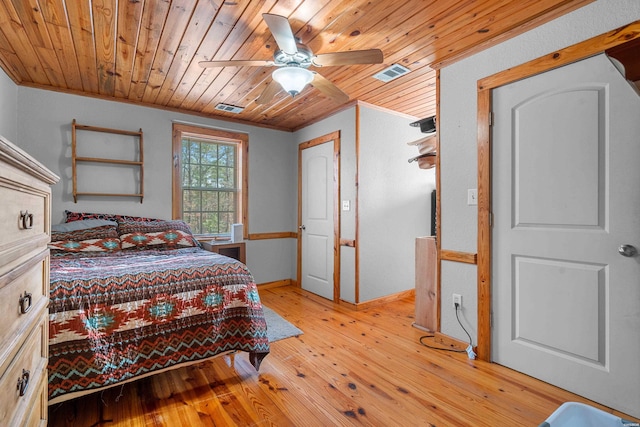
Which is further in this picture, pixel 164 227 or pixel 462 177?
pixel 164 227

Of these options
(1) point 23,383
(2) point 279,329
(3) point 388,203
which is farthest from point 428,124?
(1) point 23,383

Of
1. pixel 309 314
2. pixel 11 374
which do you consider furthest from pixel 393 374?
pixel 11 374

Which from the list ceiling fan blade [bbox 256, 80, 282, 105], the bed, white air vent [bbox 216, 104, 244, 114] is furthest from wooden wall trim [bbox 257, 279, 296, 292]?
ceiling fan blade [bbox 256, 80, 282, 105]

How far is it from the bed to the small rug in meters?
0.64

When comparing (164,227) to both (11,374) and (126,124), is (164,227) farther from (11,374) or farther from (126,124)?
(11,374)

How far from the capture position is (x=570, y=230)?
6.29 ft

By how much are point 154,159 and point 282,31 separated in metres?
2.69

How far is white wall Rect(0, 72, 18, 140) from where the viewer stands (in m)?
2.66

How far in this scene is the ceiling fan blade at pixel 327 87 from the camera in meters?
2.32

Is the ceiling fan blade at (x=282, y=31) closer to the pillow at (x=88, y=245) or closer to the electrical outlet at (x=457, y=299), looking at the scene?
the electrical outlet at (x=457, y=299)

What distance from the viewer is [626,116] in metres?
1.70

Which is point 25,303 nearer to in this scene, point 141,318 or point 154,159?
point 141,318

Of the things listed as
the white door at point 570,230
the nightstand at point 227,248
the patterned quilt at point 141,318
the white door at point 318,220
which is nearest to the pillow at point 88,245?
the patterned quilt at point 141,318

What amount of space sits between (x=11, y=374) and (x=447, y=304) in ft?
8.62
